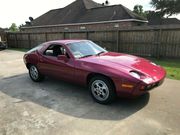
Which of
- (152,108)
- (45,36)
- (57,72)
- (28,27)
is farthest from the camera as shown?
(28,27)

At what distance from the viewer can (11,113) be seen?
12.5 ft

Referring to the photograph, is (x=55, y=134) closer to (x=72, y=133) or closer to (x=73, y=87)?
(x=72, y=133)

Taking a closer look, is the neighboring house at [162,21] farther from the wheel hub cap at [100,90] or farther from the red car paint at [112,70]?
the wheel hub cap at [100,90]

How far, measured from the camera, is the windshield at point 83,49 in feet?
15.3

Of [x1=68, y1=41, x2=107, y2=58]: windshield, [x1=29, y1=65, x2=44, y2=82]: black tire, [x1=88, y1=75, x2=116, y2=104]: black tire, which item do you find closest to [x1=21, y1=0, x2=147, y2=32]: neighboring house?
[x1=29, y1=65, x2=44, y2=82]: black tire

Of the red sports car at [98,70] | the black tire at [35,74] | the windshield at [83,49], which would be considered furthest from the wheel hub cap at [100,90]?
the black tire at [35,74]

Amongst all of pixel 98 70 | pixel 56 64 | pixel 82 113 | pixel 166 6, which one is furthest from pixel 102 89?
pixel 166 6

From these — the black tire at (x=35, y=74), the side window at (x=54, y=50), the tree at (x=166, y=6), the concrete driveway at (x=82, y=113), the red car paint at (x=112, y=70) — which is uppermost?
the tree at (x=166, y=6)

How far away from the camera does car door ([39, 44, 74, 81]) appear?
15.1 ft

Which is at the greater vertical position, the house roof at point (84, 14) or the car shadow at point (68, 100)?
the house roof at point (84, 14)

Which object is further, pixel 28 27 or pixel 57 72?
pixel 28 27

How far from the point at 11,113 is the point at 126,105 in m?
2.58

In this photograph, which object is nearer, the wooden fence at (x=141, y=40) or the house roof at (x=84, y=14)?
the wooden fence at (x=141, y=40)

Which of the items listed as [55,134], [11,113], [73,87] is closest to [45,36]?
[73,87]
